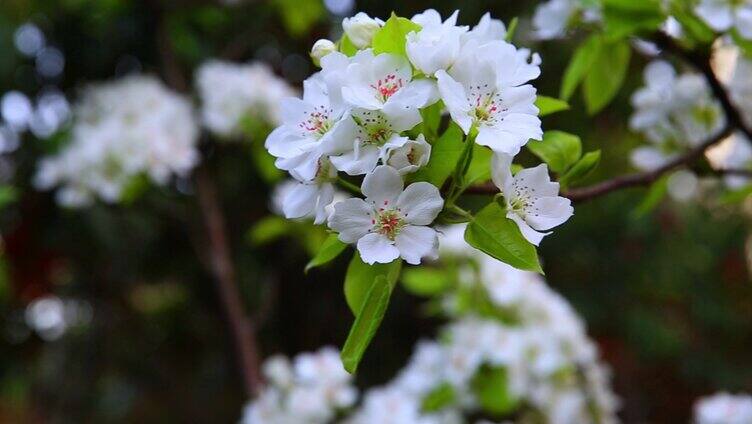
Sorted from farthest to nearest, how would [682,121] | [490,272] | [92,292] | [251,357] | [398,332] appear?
[398,332]
[92,292]
[251,357]
[490,272]
[682,121]

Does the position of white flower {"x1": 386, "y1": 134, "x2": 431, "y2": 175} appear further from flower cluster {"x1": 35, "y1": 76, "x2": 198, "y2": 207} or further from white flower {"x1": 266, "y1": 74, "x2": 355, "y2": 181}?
flower cluster {"x1": 35, "y1": 76, "x2": 198, "y2": 207}

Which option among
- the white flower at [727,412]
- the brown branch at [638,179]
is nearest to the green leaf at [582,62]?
the brown branch at [638,179]

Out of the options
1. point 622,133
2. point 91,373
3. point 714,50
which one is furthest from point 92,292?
point 714,50

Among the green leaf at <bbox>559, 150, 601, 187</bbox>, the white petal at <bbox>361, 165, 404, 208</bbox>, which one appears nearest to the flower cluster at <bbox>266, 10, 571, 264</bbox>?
the white petal at <bbox>361, 165, 404, 208</bbox>

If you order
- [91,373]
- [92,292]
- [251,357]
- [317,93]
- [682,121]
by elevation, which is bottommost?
[91,373]

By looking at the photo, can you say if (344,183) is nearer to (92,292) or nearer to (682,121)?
(682,121)

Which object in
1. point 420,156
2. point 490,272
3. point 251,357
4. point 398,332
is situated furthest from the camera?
point 398,332

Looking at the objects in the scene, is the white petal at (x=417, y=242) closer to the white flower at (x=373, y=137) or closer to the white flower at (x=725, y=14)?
the white flower at (x=373, y=137)
